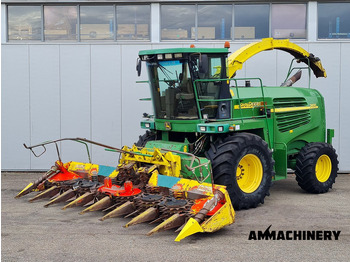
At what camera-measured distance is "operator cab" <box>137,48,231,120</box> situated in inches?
312

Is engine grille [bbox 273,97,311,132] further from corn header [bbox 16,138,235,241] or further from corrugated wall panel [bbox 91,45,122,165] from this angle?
corrugated wall panel [bbox 91,45,122,165]

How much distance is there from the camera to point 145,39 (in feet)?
38.8

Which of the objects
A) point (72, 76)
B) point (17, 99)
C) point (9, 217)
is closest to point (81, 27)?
point (72, 76)

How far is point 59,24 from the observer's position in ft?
39.0

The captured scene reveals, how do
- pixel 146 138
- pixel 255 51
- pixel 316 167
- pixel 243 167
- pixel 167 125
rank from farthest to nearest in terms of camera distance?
pixel 316 167
pixel 255 51
pixel 146 138
pixel 167 125
pixel 243 167

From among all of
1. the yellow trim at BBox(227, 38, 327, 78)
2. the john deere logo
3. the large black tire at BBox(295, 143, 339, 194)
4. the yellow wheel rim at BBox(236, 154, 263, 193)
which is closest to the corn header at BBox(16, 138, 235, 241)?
the john deere logo

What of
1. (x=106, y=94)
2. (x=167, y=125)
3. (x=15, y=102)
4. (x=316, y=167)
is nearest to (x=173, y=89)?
(x=167, y=125)

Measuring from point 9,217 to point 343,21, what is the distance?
28.3 ft

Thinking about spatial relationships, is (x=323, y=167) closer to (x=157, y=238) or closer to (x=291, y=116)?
(x=291, y=116)

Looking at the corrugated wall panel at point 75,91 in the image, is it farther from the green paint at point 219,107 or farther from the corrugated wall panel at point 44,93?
the green paint at point 219,107

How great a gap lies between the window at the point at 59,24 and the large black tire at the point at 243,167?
5555 millimetres

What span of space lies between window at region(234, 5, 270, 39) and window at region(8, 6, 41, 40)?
4726 mm

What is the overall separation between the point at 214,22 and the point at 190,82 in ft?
13.9

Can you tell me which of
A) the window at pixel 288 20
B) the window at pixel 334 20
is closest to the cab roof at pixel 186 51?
the window at pixel 288 20
